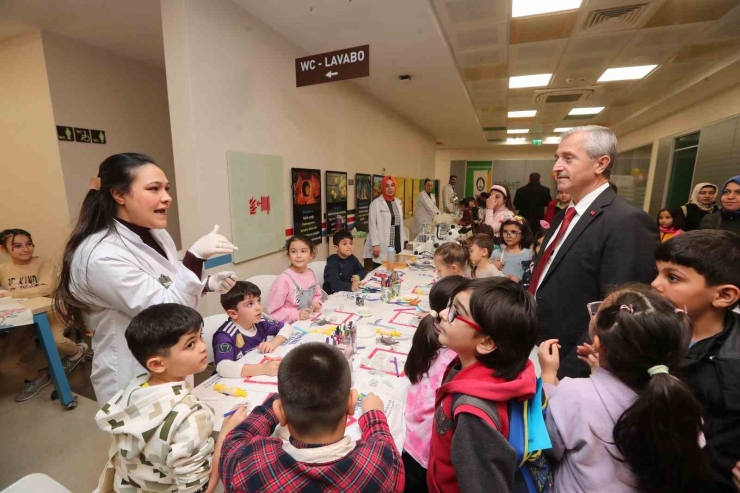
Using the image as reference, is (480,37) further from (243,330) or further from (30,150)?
(30,150)

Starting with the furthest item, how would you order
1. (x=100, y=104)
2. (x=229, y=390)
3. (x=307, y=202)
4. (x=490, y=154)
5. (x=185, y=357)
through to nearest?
1. (x=490, y=154)
2. (x=307, y=202)
3. (x=100, y=104)
4. (x=229, y=390)
5. (x=185, y=357)

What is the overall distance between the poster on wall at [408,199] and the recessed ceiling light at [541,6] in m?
4.81

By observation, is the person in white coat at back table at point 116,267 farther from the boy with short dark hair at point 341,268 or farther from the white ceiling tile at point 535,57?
the white ceiling tile at point 535,57

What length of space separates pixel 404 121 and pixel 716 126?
5371 mm

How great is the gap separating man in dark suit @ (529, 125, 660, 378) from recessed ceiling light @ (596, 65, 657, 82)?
4.09 m

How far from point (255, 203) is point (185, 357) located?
2.15 metres

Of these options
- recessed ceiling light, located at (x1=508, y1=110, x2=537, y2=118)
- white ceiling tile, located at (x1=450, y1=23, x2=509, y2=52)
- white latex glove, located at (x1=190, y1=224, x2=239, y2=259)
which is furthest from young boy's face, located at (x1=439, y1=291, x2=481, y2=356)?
recessed ceiling light, located at (x1=508, y1=110, x2=537, y2=118)

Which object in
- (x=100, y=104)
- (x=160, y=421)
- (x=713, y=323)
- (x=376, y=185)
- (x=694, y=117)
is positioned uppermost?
(x=694, y=117)

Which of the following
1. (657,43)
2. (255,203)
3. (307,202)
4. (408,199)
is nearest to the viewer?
(255,203)

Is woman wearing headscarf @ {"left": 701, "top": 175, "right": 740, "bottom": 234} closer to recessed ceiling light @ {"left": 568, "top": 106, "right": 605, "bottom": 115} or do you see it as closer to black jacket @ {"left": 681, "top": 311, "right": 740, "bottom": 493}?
black jacket @ {"left": 681, "top": 311, "right": 740, "bottom": 493}

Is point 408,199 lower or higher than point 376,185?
lower

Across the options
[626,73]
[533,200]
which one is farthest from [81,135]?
[626,73]

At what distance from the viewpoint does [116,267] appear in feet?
4.06

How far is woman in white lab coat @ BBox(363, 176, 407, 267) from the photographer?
14.8 ft
